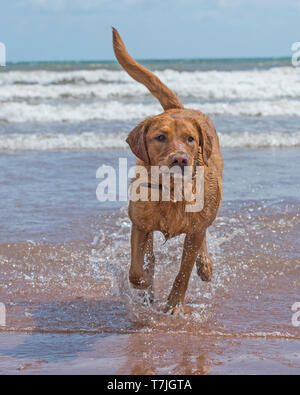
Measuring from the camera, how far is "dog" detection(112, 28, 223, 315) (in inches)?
128

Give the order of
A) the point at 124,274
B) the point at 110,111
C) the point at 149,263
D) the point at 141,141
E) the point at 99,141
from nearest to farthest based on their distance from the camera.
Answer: the point at 141,141
the point at 149,263
the point at 124,274
the point at 99,141
the point at 110,111

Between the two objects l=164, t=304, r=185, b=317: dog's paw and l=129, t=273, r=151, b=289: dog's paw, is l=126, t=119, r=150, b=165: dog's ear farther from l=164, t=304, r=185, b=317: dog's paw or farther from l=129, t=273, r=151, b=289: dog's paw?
l=164, t=304, r=185, b=317: dog's paw

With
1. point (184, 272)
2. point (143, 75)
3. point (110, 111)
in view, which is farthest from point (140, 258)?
point (110, 111)

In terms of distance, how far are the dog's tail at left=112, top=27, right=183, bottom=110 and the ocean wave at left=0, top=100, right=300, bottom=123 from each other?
9.05 meters

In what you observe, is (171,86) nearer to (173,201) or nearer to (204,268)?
(204,268)

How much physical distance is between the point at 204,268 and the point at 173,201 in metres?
1.05

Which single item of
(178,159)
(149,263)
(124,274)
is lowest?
(124,274)

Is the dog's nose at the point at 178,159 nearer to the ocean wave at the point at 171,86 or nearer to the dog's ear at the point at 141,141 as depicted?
the dog's ear at the point at 141,141

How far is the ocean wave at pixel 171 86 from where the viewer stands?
18.6m

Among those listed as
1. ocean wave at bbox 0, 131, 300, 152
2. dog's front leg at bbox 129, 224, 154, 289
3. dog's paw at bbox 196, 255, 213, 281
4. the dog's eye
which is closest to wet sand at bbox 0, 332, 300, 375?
dog's front leg at bbox 129, 224, 154, 289

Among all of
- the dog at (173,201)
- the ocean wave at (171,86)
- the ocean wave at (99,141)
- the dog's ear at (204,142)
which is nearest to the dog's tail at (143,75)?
the dog at (173,201)

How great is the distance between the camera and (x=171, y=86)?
20453 millimetres

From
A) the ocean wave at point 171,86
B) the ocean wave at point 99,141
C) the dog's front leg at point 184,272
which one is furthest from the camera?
the ocean wave at point 171,86
